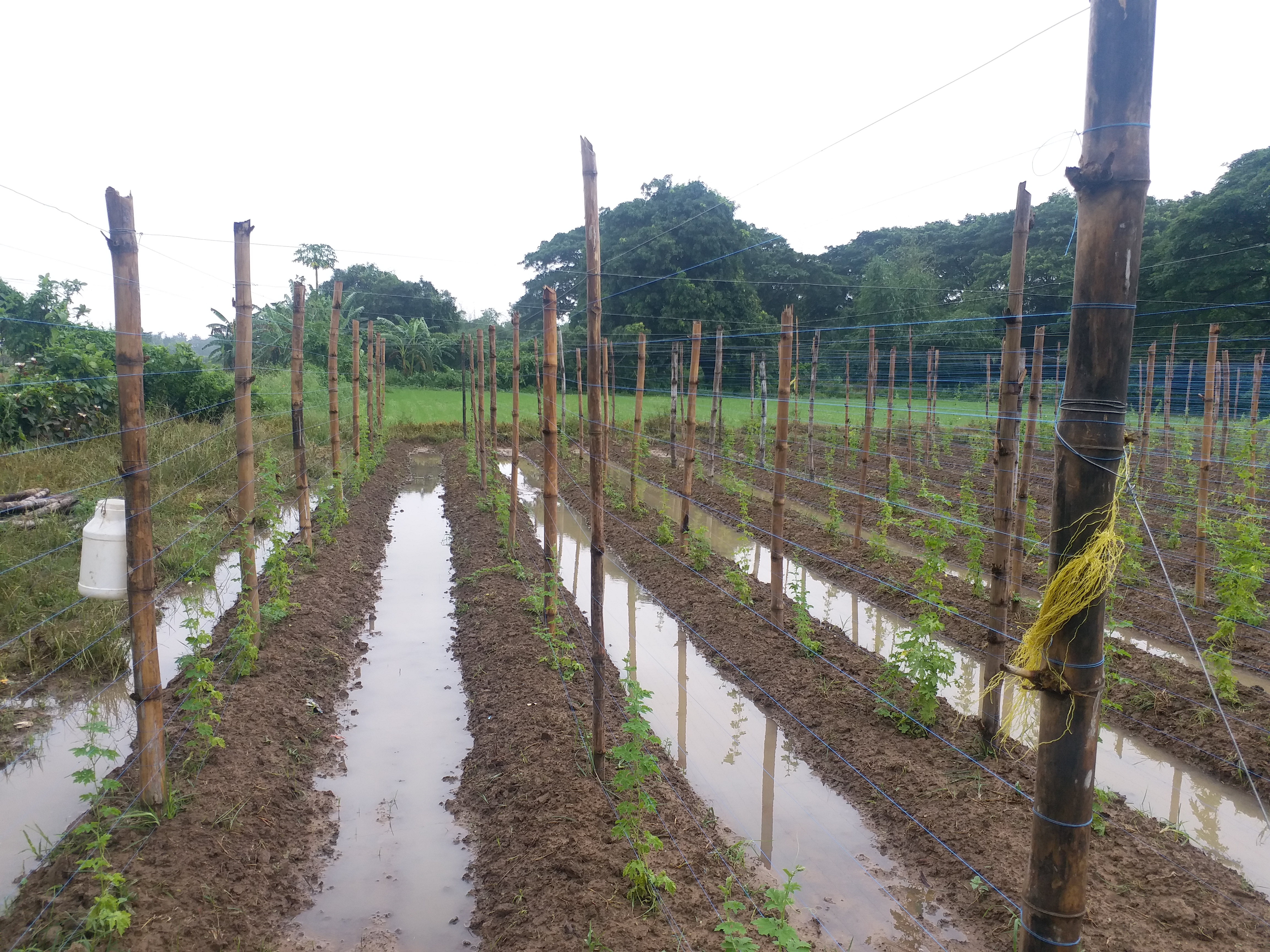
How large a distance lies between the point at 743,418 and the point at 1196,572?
63.6 feet

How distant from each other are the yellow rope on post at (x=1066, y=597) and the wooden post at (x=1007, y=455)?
2944 millimetres

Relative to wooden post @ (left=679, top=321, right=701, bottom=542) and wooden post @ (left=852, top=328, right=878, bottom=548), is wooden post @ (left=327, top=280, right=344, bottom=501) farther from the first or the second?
wooden post @ (left=852, top=328, right=878, bottom=548)

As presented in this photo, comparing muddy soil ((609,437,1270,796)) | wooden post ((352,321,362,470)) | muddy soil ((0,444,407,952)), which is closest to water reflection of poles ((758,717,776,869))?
muddy soil ((609,437,1270,796))

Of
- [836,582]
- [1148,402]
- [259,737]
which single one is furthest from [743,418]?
[259,737]

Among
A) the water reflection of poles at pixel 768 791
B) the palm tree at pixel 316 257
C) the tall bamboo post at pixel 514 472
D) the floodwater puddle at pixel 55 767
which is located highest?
the palm tree at pixel 316 257

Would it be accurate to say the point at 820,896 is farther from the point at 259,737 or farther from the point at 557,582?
the point at 557,582

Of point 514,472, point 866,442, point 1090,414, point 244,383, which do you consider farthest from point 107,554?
point 866,442

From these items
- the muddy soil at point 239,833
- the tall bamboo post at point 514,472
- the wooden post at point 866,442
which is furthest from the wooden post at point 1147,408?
the muddy soil at point 239,833

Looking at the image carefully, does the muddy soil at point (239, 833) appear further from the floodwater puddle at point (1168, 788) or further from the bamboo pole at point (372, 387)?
the bamboo pole at point (372, 387)

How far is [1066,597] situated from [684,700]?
196 inches

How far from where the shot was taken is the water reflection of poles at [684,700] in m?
5.86

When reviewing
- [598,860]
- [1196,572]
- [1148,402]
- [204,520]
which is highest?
[1148,402]

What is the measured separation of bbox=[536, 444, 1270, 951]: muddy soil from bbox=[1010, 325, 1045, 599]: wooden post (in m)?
1.26

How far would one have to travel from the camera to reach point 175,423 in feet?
49.5
